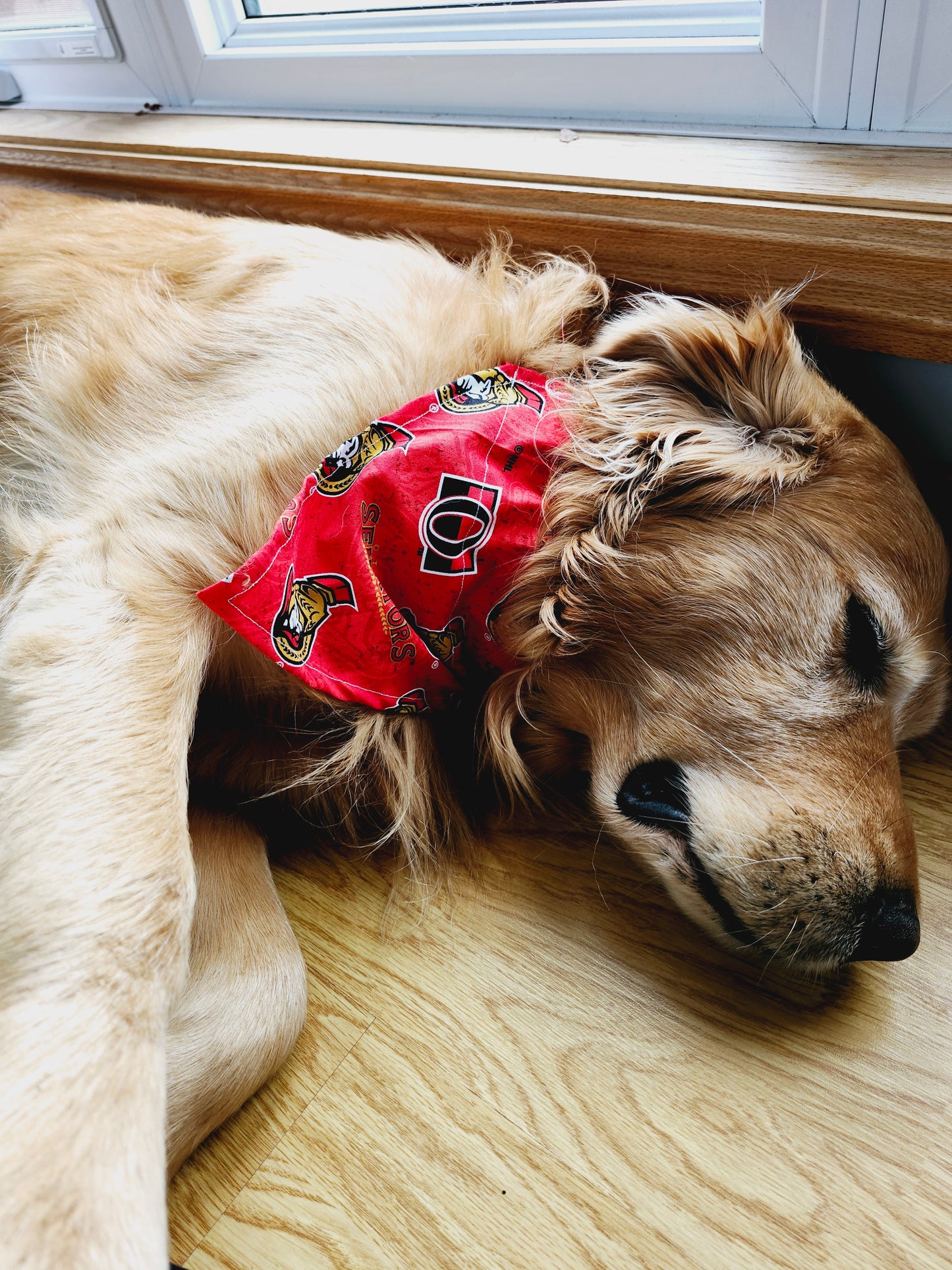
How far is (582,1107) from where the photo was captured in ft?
3.05

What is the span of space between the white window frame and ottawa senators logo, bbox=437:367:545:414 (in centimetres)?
67

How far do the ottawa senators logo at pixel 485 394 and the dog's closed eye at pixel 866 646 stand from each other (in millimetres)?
452

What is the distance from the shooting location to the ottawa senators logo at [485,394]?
1.13m

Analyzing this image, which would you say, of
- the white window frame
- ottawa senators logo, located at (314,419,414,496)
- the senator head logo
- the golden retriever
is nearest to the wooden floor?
the golden retriever

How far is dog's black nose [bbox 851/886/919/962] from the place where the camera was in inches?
37.9

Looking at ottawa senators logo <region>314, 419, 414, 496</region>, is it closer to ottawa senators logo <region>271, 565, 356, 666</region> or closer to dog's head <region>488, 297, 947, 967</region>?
ottawa senators logo <region>271, 565, 356, 666</region>

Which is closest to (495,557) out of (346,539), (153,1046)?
(346,539)

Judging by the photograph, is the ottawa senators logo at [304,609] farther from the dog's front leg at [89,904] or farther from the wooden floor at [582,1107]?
the wooden floor at [582,1107]

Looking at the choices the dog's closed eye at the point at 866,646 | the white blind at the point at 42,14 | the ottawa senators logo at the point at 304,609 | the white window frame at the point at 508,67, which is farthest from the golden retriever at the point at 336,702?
the white blind at the point at 42,14

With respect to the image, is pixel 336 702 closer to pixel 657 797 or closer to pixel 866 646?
pixel 657 797

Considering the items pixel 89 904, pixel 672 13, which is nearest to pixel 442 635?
pixel 89 904

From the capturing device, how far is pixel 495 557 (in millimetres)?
1141

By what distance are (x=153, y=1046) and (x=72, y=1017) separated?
0.24 ft

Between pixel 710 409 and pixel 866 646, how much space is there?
0.36 metres
